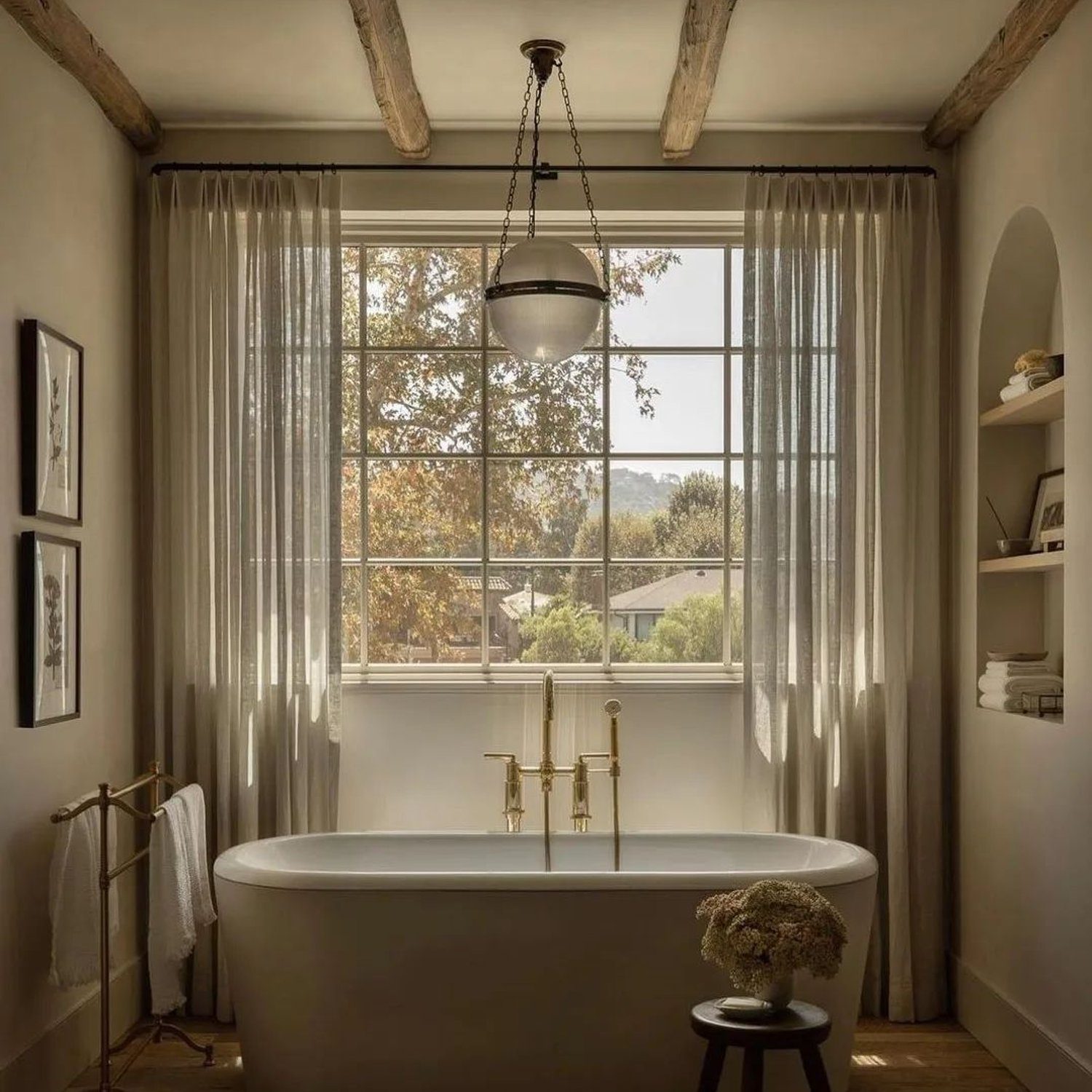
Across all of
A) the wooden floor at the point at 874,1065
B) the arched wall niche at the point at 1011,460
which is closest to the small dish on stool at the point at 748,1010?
the wooden floor at the point at 874,1065

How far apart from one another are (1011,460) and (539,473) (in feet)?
5.26

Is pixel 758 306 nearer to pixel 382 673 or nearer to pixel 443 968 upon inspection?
pixel 382 673

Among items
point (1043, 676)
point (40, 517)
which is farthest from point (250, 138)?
point (1043, 676)

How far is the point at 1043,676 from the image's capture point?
3.96 metres

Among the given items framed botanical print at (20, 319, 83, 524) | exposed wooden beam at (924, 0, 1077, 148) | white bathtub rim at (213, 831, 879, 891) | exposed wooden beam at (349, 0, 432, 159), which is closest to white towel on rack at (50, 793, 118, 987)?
white bathtub rim at (213, 831, 879, 891)

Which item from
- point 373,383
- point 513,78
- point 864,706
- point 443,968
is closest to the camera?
point 443,968

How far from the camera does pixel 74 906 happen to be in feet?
11.7

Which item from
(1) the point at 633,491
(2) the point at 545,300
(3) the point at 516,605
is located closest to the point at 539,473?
(1) the point at 633,491

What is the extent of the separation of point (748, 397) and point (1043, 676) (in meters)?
1.33

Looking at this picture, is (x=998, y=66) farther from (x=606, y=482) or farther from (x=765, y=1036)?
(x=765, y=1036)

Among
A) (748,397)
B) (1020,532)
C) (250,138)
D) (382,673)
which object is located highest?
(250,138)

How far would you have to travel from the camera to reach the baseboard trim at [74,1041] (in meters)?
3.54

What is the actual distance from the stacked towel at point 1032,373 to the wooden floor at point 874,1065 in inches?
78.3

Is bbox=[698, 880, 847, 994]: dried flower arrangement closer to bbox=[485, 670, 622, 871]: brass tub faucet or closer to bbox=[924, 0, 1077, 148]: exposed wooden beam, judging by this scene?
bbox=[485, 670, 622, 871]: brass tub faucet
